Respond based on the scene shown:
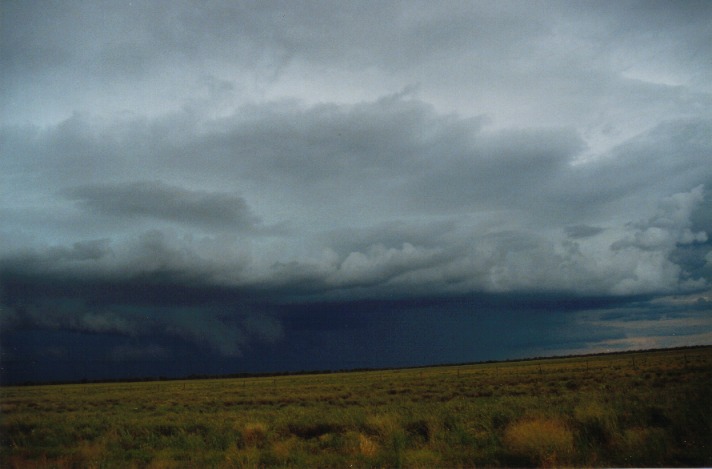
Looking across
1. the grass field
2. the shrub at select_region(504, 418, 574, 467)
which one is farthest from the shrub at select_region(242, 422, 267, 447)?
the shrub at select_region(504, 418, 574, 467)

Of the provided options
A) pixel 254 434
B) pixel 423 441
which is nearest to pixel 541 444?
pixel 423 441

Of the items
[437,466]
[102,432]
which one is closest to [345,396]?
[102,432]

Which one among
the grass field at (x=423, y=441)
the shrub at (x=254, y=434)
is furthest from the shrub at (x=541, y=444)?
the shrub at (x=254, y=434)

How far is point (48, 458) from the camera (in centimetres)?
1305

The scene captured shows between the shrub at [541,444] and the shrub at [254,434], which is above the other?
the shrub at [541,444]

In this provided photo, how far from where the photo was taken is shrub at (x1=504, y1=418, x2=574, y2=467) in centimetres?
1041

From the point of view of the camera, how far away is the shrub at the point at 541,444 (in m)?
10.4

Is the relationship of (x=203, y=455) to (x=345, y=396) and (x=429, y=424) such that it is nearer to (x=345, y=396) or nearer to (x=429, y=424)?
(x=429, y=424)

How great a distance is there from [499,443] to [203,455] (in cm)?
733

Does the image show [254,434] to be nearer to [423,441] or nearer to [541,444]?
[423,441]

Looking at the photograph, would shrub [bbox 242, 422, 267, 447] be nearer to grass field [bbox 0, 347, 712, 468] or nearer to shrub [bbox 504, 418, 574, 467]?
grass field [bbox 0, 347, 712, 468]

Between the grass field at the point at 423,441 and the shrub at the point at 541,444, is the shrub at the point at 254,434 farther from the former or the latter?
the shrub at the point at 541,444

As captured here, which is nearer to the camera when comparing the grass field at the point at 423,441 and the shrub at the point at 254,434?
the grass field at the point at 423,441

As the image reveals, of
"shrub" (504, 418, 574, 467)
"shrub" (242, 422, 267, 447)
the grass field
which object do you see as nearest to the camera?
"shrub" (504, 418, 574, 467)
